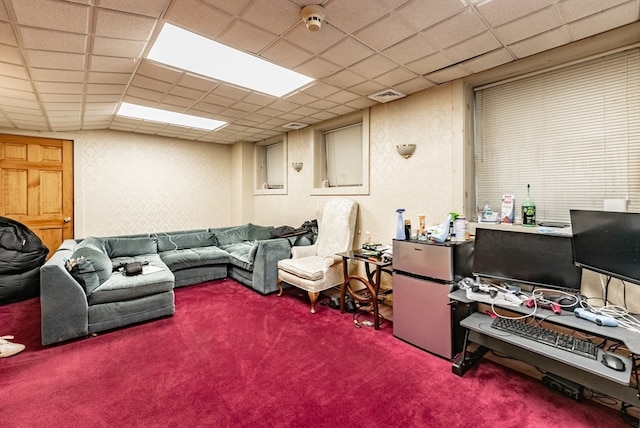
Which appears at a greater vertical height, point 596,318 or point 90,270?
point 90,270

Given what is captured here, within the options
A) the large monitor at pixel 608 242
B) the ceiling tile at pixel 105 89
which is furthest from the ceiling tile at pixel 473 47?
the ceiling tile at pixel 105 89

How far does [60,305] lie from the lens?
2697 mm

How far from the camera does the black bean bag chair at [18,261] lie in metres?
3.71

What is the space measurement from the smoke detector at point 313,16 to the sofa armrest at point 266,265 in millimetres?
2748

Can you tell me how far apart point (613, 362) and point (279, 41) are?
292 centimetres

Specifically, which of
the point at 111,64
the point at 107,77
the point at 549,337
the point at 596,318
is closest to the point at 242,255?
the point at 107,77

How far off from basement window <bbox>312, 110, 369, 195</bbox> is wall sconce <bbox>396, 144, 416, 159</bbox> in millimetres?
556

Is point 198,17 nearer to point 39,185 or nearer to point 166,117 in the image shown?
point 166,117

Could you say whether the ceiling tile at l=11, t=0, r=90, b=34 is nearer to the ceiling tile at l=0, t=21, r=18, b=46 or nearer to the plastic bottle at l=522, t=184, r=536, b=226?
the ceiling tile at l=0, t=21, r=18, b=46

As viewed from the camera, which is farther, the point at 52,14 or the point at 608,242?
the point at 608,242

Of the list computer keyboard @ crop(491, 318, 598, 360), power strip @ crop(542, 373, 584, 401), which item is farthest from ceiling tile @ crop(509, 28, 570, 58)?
power strip @ crop(542, 373, 584, 401)

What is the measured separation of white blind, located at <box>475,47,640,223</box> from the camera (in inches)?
88.2

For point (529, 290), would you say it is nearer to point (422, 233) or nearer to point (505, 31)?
point (422, 233)

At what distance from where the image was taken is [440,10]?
73.2 inches
